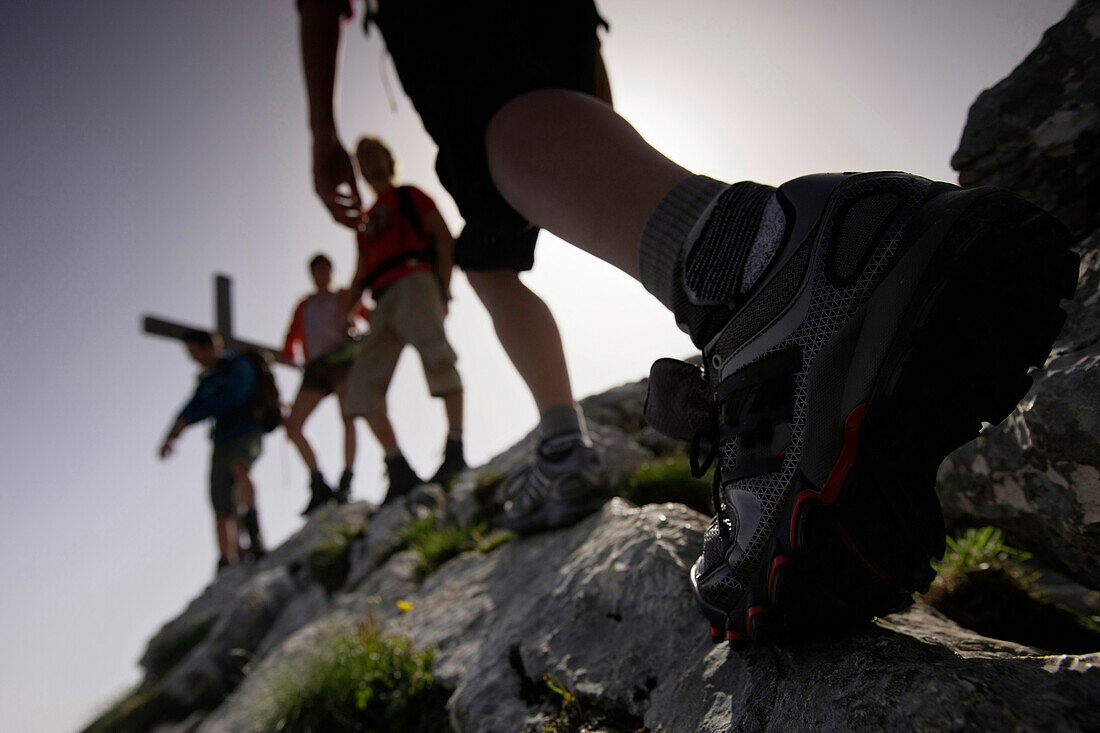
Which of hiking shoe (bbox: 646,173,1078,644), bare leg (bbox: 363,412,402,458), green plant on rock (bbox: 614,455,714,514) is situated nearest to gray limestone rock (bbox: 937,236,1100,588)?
hiking shoe (bbox: 646,173,1078,644)

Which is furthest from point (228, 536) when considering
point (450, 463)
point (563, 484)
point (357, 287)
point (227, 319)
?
point (563, 484)

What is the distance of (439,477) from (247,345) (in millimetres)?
7881

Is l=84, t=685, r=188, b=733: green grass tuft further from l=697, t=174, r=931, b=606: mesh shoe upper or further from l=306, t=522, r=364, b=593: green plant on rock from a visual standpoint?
l=697, t=174, r=931, b=606: mesh shoe upper

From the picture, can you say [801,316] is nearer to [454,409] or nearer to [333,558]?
[454,409]

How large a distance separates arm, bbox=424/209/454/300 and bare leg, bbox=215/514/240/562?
15.2 feet

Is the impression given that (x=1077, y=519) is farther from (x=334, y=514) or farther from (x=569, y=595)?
(x=334, y=514)

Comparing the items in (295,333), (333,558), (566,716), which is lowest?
(566,716)

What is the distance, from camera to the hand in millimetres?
2037

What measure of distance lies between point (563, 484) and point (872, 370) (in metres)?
1.40

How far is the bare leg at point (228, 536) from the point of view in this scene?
23.3 feet

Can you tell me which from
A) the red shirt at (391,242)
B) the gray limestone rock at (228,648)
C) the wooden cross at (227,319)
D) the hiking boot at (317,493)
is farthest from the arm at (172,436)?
the red shirt at (391,242)

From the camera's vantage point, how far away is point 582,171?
3.53 feet

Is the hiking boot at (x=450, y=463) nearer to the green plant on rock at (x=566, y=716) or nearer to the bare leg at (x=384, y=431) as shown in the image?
the bare leg at (x=384, y=431)

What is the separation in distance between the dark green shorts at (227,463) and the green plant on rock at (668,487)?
19.3 feet
